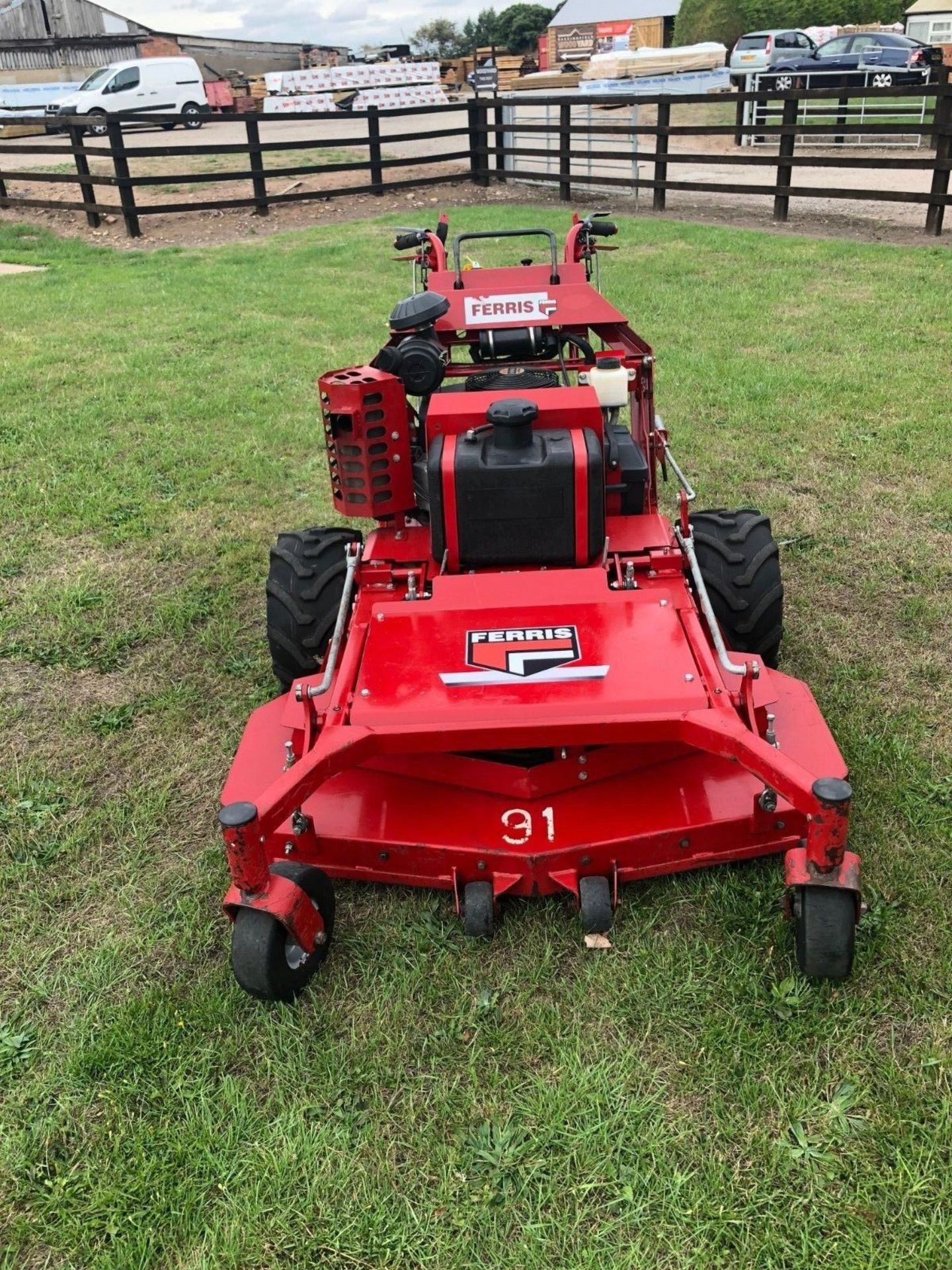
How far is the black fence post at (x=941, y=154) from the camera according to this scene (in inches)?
424

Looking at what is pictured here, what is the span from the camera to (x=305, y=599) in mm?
3789

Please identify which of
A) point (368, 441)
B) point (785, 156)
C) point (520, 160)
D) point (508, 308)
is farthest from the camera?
point (520, 160)

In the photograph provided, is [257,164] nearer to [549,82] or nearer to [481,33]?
[549,82]

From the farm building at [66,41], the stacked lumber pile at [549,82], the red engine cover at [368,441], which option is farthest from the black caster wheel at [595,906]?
the farm building at [66,41]

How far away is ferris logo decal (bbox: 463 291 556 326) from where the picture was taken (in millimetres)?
4383

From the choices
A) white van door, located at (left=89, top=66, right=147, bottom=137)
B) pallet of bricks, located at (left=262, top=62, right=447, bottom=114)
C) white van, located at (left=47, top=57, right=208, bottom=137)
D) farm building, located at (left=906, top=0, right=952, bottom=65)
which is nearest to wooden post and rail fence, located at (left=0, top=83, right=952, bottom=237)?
white van, located at (left=47, top=57, right=208, bottom=137)

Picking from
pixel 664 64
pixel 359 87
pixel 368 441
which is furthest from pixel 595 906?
pixel 359 87

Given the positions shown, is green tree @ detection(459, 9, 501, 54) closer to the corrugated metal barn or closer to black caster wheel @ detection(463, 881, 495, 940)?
the corrugated metal barn

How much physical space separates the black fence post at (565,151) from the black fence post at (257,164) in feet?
13.2

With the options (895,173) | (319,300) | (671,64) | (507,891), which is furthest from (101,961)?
(671,64)

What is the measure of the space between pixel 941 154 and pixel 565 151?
5146 mm

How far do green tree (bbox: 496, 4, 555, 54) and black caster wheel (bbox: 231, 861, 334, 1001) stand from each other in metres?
66.8

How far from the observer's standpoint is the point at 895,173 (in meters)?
16.6

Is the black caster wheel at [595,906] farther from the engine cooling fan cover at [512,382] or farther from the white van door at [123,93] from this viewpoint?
the white van door at [123,93]
